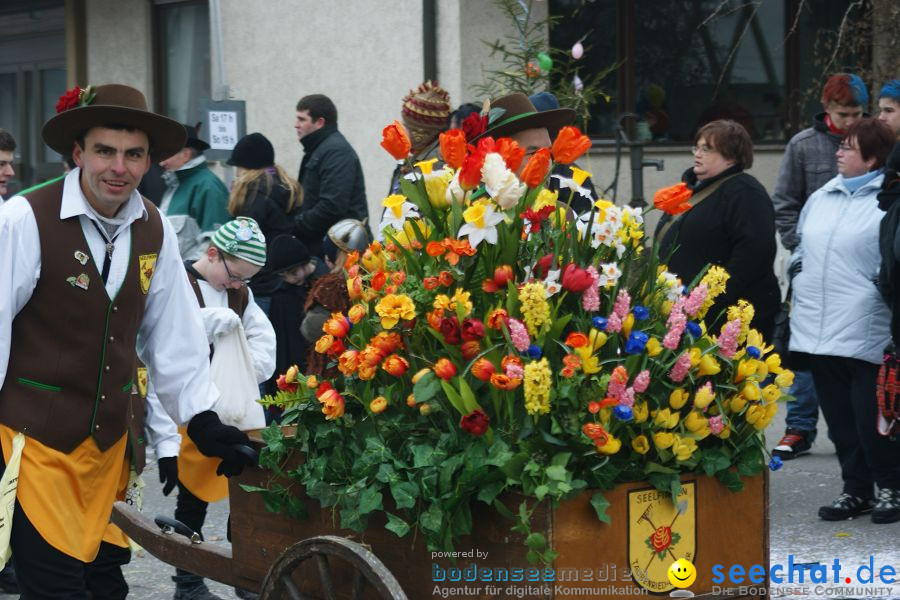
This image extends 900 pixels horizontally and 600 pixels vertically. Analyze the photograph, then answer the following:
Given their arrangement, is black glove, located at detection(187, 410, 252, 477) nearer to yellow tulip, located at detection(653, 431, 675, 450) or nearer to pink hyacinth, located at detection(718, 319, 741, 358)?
yellow tulip, located at detection(653, 431, 675, 450)

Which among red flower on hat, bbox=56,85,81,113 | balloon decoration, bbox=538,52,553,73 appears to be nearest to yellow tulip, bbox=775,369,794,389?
red flower on hat, bbox=56,85,81,113

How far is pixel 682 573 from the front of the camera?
140 inches

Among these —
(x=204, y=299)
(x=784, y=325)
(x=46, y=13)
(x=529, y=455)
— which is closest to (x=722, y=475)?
(x=529, y=455)

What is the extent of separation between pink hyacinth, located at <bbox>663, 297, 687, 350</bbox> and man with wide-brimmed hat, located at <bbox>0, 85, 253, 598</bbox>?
4.12 feet

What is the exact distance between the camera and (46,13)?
49.5ft

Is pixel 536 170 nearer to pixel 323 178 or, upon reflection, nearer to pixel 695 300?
pixel 695 300

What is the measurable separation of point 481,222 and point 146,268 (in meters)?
1.18

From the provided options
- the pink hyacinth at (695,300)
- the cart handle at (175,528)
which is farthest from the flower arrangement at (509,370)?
the cart handle at (175,528)

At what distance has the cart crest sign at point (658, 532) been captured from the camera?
342 centimetres

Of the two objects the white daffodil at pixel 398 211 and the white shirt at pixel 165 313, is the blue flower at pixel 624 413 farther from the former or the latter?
the white shirt at pixel 165 313

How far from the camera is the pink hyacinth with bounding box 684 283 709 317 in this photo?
12.0 ft

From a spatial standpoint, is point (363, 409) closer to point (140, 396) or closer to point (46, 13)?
point (140, 396)

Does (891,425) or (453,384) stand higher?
(453,384)

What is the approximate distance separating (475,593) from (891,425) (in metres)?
3.31
